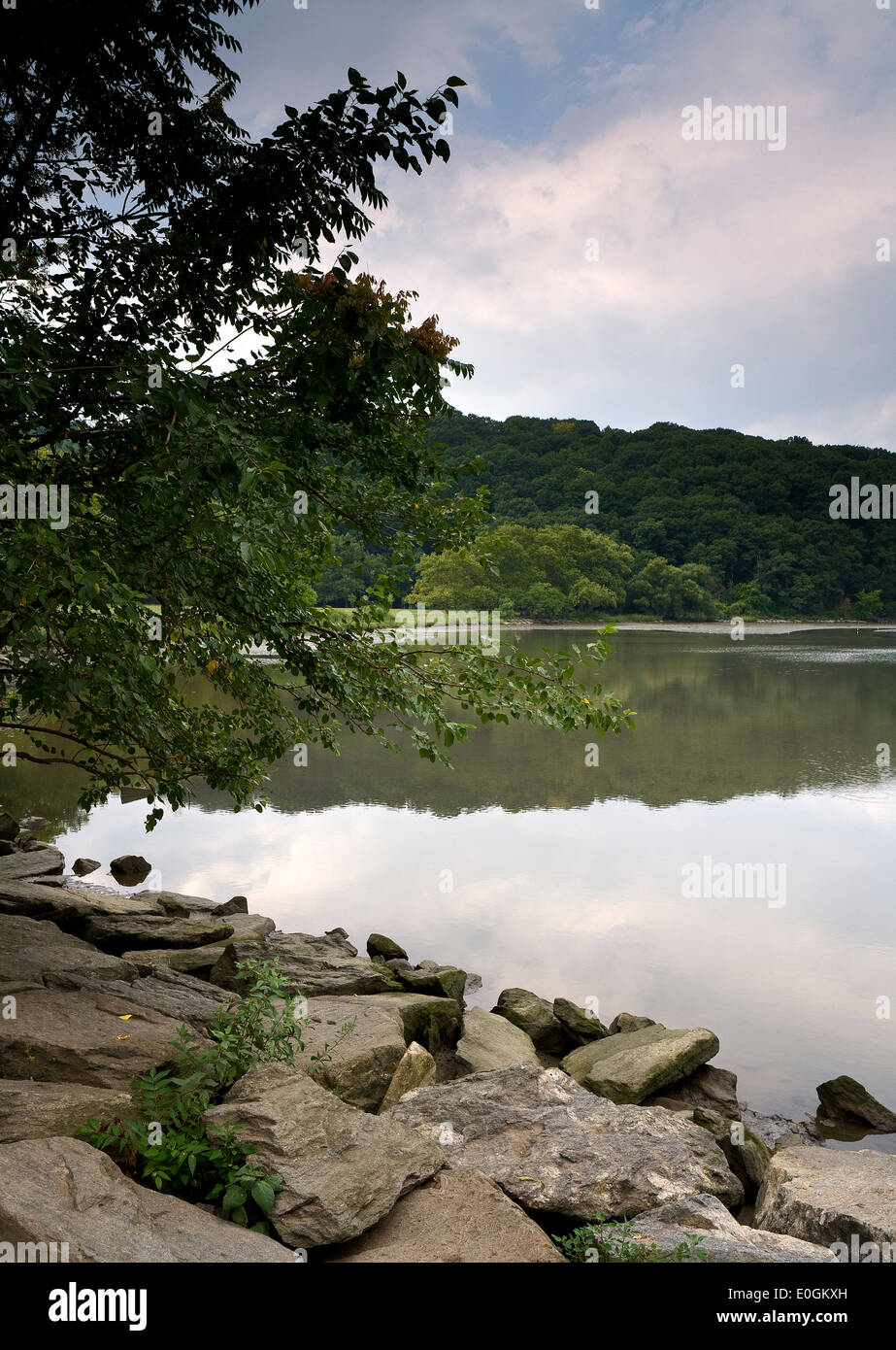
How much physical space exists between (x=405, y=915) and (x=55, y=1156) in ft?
28.5

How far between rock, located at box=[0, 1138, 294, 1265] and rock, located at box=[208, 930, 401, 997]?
3966mm

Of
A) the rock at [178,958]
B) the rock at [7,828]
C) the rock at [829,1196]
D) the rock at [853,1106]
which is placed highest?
the rock at [7,828]

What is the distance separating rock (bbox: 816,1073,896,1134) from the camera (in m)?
7.38

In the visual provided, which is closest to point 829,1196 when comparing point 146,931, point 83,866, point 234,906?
point 146,931

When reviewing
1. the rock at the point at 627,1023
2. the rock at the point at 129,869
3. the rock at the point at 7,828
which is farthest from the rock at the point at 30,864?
the rock at the point at 627,1023

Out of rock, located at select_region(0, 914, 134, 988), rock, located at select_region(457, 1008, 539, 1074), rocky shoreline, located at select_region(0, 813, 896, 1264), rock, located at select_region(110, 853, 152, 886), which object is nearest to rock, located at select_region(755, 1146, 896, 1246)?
rocky shoreline, located at select_region(0, 813, 896, 1264)

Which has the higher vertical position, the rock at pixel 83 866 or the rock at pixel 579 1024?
the rock at pixel 83 866

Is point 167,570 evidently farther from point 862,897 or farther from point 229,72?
point 862,897

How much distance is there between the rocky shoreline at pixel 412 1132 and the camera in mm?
3877

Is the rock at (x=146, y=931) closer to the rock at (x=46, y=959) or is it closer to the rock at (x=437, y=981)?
the rock at (x=46, y=959)

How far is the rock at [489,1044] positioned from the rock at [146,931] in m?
3.03

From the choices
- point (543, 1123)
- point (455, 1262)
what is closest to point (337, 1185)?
point (455, 1262)

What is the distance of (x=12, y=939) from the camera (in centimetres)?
695

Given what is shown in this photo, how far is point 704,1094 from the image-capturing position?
7695 millimetres
